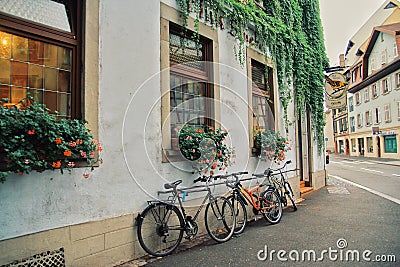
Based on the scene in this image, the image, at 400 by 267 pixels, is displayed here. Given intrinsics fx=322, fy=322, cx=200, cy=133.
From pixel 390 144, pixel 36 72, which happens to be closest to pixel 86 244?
pixel 36 72

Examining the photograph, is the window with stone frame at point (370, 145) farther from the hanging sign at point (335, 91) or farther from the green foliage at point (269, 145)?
the green foliage at point (269, 145)

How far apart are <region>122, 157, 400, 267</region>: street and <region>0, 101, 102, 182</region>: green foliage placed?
1.70 metres

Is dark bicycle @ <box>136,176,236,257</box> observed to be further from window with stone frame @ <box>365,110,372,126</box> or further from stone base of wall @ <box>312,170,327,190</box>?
window with stone frame @ <box>365,110,372,126</box>

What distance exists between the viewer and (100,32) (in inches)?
157

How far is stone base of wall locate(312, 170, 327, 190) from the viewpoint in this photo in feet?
37.8

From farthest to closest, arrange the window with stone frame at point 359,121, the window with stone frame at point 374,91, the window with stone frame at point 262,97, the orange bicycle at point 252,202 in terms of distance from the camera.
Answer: the window with stone frame at point 359,121 < the window with stone frame at point 374,91 < the window with stone frame at point 262,97 < the orange bicycle at point 252,202

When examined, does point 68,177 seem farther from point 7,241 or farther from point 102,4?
point 102,4

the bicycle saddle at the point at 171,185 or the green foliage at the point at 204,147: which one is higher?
the green foliage at the point at 204,147

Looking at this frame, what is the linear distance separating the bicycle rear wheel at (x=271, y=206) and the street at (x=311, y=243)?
0.52 ft

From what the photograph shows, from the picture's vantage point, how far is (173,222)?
15.8ft

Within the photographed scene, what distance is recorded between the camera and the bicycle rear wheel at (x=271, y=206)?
6381 millimetres

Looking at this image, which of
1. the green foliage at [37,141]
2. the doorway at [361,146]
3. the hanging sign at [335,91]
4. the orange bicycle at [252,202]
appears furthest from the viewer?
the doorway at [361,146]

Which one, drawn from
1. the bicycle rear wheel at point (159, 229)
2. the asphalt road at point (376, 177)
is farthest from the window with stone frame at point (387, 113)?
the bicycle rear wheel at point (159, 229)

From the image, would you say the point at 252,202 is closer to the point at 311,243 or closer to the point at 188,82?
the point at 311,243
